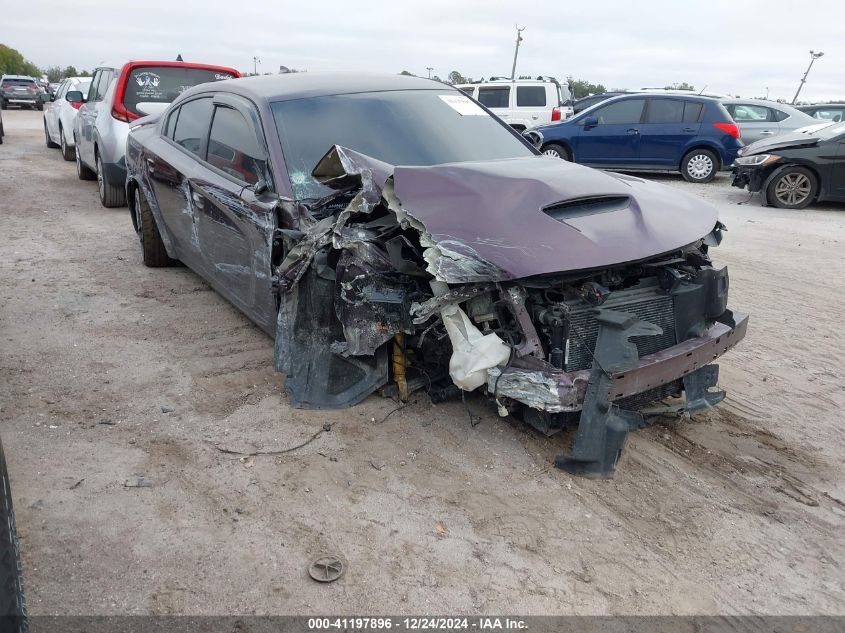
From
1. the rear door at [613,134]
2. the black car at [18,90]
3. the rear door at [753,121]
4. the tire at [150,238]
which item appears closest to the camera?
the tire at [150,238]

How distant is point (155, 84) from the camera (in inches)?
338

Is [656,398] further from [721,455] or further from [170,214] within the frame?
[170,214]

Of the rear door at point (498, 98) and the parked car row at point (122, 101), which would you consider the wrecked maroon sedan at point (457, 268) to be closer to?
the parked car row at point (122, 101)

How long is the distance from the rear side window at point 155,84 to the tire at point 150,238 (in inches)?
115

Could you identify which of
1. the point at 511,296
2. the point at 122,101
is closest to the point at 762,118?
the point at 122,101

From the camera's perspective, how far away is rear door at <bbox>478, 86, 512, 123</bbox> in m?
16.9

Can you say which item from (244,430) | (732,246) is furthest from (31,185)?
(732,246)

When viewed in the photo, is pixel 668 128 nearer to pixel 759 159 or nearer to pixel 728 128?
pixel 728 128

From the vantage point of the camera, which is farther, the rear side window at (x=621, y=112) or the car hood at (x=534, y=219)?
the rear side window at (x=621, y=112)

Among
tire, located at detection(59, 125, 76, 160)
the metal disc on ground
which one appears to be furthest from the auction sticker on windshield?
tire, located at detection(59, 125, 76, 160)

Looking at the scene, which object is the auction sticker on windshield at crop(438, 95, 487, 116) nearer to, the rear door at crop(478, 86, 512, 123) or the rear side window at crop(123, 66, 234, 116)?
the rear side window at crop(123, 66, 234, 116)

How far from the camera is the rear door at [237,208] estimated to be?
12.4ft

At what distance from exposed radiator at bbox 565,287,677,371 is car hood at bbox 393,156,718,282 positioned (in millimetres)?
260

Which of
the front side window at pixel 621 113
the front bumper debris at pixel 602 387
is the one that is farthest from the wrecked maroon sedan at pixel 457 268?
the front side window at pixel 621 113
